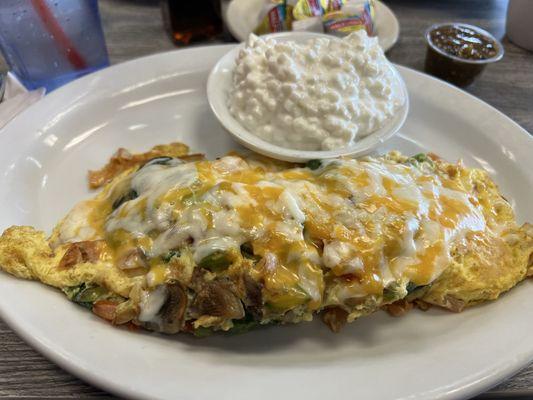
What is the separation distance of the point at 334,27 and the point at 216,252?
64.3 inches

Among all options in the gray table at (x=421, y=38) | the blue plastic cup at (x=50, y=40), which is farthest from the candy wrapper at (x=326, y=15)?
the blue plastic cup at (x=50, y=40)

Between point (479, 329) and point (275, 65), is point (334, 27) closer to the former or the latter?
point (275, 65)

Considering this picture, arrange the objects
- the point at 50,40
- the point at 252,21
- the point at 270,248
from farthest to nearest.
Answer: the point at 252,21
the point at 50,40
the point at 270,248

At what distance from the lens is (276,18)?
248 cm

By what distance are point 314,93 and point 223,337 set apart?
2.93 ft

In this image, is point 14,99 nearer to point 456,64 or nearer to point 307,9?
point 307,9

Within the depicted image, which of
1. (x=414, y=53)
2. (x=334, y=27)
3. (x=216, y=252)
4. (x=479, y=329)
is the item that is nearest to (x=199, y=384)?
(x=216, y=252)

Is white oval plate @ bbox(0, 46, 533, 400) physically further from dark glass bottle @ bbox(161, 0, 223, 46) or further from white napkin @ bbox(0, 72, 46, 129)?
dark glass bottle @ bbox(161, 0, 223, 46)

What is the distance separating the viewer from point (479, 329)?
135 cm

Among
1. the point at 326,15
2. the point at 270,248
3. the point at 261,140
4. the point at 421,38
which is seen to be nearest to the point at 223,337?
the point at 270,248

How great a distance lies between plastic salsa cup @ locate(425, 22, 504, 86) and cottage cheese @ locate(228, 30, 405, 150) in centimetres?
70

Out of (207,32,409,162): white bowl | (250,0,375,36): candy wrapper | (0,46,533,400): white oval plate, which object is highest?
(250,0,375,36): candy wrapper

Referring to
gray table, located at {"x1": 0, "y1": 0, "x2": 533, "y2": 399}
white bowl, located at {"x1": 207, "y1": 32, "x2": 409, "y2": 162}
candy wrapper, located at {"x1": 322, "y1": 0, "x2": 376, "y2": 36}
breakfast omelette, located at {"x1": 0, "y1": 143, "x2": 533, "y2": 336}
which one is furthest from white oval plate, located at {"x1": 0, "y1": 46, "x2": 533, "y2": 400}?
candy wrapper, located at {"x1": 322, "y1": 0, "x2": 376, "y2": 36}

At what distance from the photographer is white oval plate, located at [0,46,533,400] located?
3.86 feet
